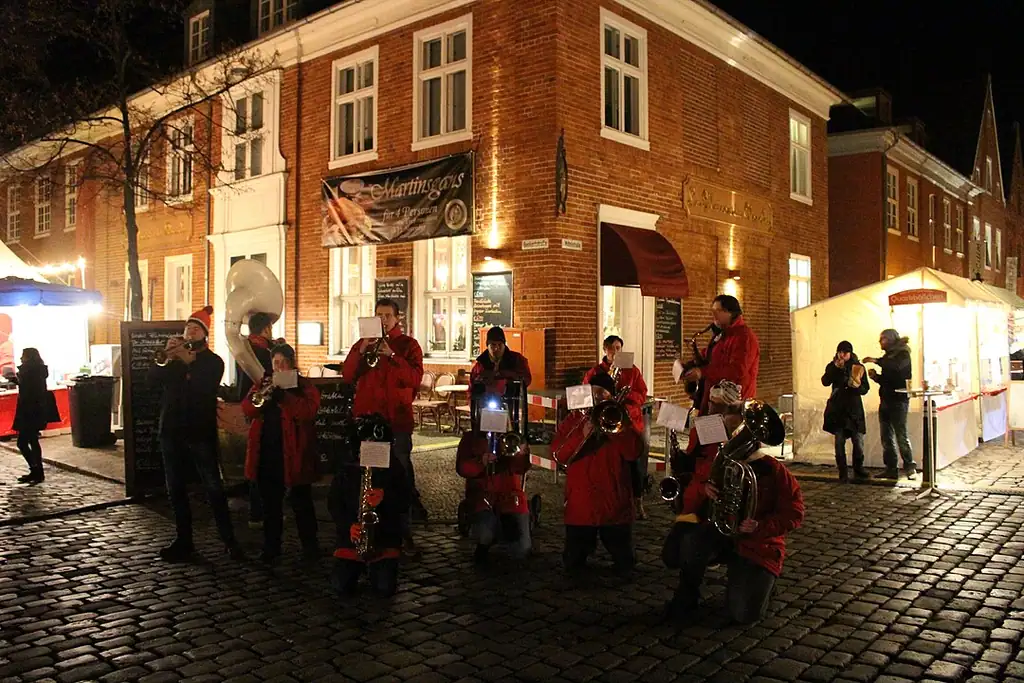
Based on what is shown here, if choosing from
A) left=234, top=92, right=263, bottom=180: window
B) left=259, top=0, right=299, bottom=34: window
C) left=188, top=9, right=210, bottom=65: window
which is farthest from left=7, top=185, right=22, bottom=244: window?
left=259, top=0, right=299, bottom=34: window

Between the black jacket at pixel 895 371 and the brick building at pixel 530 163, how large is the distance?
12.7 ft

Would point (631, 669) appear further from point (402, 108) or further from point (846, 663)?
point (402, 108)

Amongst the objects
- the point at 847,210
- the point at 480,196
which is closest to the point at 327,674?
the point at 480,196

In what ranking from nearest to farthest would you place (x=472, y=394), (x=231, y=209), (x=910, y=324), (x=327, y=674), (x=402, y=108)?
(x=327, y=674) < (x=472, y=394) < (x=910, y=324) < (x=402, y=108) < (x=231, y=209)

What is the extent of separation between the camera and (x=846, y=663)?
4.43 metres

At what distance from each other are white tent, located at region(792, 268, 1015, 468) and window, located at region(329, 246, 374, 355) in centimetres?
752

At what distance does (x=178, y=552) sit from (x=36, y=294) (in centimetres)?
961

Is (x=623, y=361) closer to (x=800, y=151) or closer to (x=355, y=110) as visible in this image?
(x=355, y=110)

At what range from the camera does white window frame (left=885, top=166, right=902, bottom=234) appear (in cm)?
2380

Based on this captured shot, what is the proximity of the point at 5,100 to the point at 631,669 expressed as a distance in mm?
13148

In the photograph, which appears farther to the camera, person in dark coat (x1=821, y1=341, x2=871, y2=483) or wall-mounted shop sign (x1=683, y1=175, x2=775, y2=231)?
wall-mounted shop sign (x1=683, y1=175, x2=775, y2=231)

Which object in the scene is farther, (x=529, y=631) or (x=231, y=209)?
(x=231, y=209)

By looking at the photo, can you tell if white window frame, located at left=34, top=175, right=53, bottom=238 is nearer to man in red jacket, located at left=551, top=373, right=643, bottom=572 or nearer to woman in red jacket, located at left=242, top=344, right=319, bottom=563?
woman in red jacket, located at left=242, top=344, right=319, bottom=563

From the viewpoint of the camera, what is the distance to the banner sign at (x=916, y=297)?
1076 centimetres
